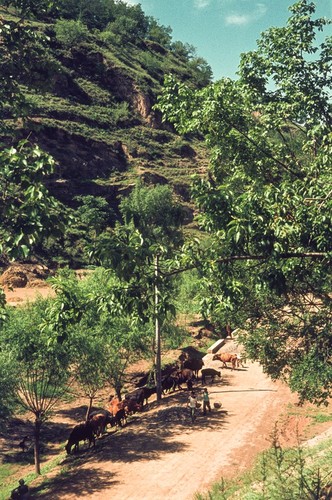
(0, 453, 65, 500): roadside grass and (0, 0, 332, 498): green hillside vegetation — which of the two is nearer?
(0, 0, 332, 498): green hillside vegetation

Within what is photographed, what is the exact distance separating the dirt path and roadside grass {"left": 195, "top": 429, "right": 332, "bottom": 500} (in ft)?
4.83

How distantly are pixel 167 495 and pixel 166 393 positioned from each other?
48.2 ft

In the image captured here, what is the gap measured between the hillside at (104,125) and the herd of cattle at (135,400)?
45.3 m

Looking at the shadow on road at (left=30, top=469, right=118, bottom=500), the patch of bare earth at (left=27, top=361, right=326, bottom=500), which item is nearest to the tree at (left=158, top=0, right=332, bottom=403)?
the patch of bare earth at (left=27, top=361, right=326, bottom=500)

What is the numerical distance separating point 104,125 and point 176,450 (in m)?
83.4

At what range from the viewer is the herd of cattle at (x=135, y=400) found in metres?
22.1

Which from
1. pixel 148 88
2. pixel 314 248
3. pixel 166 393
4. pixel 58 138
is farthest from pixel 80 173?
pixel 314 248

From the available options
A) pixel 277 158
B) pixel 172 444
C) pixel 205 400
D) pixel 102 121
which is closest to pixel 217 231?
pixel 277 158

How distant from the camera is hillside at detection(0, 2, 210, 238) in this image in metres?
77.2

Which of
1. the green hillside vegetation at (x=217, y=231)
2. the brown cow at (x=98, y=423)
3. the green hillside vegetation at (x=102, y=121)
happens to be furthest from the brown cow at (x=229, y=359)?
the green hillside vegetation at (x=102, y=121)

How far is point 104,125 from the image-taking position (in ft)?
305

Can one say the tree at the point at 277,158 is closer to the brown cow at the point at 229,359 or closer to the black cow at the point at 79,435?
the black cow at the point at 79,435

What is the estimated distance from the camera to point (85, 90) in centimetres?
9950

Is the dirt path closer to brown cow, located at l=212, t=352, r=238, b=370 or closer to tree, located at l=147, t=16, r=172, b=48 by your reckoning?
brown cow, located at l=212, t=352, r=238, b=370
